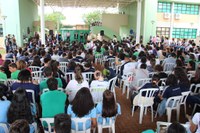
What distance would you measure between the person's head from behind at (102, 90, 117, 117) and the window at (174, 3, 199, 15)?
21226mm

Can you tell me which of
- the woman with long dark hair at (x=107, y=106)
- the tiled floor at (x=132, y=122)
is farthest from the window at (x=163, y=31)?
the woman with long dark hair at (x=107, y=106)

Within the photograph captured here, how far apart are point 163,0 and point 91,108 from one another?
2002 centimetres

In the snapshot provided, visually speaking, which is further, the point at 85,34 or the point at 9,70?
the point at 85,34

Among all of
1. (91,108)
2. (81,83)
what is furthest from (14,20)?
(91,108)

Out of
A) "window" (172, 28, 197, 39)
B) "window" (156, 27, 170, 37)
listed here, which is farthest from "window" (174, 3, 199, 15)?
"window" (156, 27, 170, 37)

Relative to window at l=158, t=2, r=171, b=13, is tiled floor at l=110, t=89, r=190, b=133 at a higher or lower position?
lower

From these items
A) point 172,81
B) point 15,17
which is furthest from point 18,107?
point 15,17

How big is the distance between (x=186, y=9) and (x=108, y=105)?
2216cm

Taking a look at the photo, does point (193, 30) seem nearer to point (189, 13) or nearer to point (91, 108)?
point (189, 13)

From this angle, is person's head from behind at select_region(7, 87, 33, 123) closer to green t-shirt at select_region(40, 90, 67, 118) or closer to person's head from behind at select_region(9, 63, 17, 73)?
green t-shirt at select_region(40, 90, 67, 118)

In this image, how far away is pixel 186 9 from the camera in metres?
21.9

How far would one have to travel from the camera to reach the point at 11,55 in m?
7.98

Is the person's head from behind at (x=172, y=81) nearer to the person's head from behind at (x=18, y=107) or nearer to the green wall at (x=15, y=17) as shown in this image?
the person's head from behind at (x=18, y=107)

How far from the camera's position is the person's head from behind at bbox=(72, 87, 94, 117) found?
275 cm
